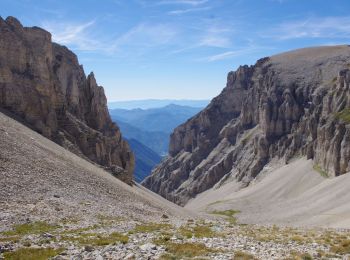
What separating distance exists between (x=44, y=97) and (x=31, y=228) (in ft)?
199

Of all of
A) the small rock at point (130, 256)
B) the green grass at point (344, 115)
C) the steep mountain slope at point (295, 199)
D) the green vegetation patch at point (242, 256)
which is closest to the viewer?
the small rock at point (130, 256)

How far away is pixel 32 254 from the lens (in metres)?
24.5

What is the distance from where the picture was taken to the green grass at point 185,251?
24.0 meters

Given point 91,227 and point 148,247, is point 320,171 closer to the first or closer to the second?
point 91,227

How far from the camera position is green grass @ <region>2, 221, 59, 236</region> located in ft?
109

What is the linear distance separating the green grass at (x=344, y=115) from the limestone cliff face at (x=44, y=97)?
229 ft

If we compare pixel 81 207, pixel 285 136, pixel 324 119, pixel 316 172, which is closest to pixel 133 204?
pixel 81 207

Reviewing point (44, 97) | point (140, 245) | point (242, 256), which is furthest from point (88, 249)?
point (44, 97)

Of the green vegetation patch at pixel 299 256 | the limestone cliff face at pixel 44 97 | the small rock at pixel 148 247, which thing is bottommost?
the small rock at pixel 148 247

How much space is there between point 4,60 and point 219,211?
75.3 metres

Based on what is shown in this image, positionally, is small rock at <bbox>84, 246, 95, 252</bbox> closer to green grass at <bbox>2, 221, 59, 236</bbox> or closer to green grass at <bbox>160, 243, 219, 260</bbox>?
green grass at <bbox>160, 243, 219, 260</bbox>

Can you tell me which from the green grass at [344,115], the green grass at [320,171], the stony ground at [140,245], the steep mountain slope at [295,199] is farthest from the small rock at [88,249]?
the green grass at [344,115]

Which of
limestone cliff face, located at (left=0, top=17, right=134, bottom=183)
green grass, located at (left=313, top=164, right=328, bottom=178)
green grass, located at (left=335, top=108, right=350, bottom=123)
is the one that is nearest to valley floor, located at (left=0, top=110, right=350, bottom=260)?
limestone cliff face, located at (left=0, top=17, right=134, bottom=183)

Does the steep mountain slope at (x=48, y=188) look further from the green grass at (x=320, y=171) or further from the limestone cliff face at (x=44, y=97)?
the green grass at (x=320, y=171)
